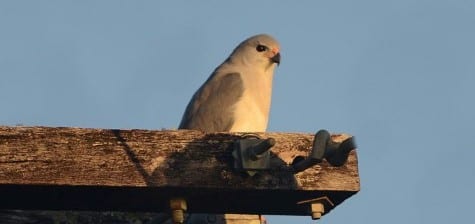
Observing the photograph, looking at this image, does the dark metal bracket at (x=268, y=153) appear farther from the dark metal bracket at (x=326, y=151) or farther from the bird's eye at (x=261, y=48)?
the bird's eye at (x=261, y=48)

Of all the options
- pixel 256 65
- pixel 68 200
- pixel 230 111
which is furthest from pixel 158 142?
pixel 256 65

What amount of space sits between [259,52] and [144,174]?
7651 millimetres

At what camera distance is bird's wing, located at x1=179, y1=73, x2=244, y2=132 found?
374 inches

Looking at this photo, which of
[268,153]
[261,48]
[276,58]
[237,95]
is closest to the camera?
[268,153]

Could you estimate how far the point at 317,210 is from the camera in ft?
13.2

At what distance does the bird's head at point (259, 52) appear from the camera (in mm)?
11273

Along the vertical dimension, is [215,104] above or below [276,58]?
below

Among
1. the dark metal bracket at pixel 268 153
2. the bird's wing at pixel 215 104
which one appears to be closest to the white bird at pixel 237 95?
the bird's wing at pixel 215 104

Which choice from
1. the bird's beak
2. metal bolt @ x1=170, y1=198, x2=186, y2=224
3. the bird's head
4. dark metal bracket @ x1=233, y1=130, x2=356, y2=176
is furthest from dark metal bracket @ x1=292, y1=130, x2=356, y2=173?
the bird's beak

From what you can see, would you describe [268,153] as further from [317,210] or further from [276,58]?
[276,58]

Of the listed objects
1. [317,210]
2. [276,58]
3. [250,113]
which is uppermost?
[276,58]

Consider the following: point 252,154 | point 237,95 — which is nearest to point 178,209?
point 252,154

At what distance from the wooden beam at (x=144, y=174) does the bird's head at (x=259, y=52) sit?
23.4 feet

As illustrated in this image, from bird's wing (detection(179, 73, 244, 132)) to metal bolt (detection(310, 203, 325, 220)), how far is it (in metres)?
5.05
